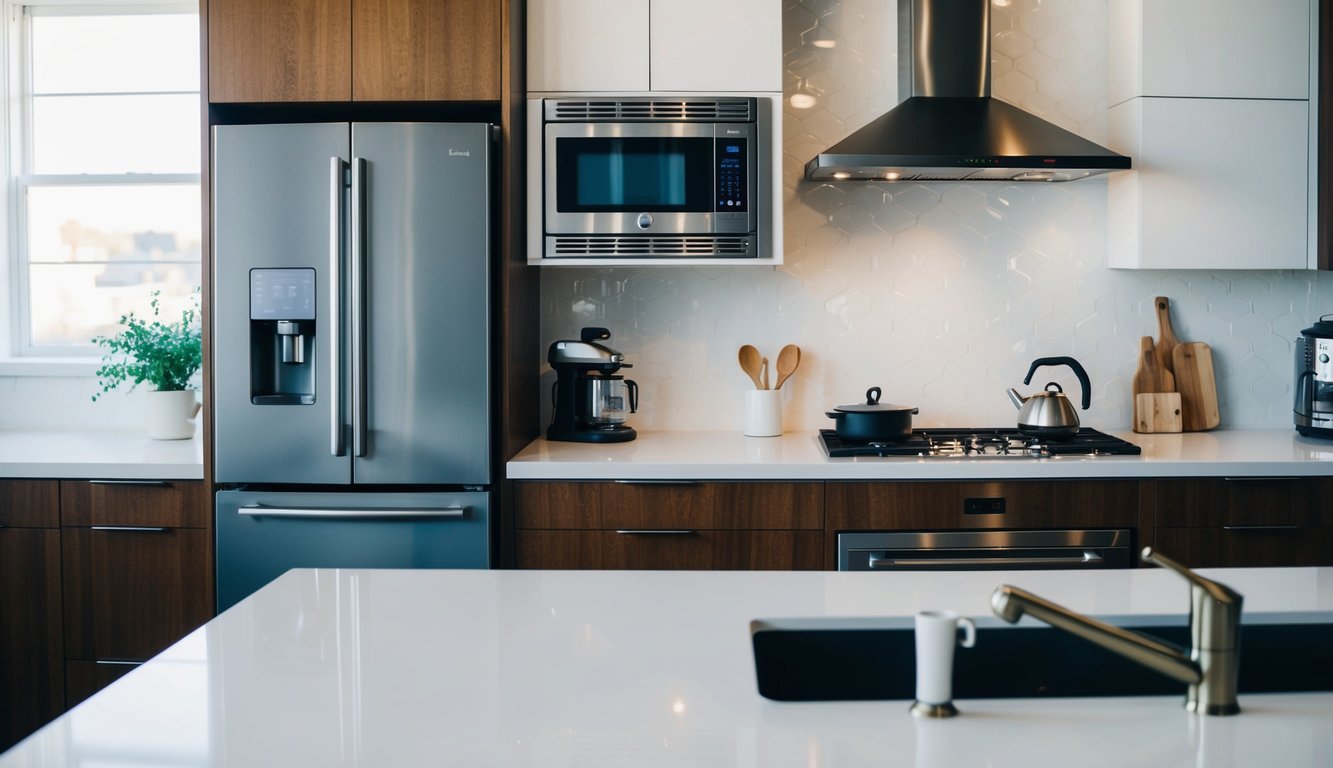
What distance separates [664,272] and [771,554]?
1.09m

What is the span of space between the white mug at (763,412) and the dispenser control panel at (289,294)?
51.1 inches

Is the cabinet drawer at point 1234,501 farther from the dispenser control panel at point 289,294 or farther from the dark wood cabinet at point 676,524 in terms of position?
the dispenser control panel at point 289,294

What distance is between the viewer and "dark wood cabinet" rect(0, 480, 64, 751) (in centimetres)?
281

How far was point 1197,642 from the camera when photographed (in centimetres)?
111

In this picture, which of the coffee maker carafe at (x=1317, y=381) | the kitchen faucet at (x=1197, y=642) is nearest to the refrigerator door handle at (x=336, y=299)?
the kitchen faucet at (x=1197, y=642)

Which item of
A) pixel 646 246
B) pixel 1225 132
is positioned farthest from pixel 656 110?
pixel 1225 132

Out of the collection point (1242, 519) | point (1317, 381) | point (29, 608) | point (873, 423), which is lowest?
point (29, 608)

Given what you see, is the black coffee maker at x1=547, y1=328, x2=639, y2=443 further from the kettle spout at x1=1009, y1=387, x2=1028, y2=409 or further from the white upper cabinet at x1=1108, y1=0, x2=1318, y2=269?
the white upper cabinet at x1=1108, y1=0, x2=1318, y2=269

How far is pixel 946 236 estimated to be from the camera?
11.3 ft

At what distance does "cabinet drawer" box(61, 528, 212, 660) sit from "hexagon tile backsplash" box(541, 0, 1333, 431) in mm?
1277

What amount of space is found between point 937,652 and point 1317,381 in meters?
2.63

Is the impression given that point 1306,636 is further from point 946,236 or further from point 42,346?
point 42,346

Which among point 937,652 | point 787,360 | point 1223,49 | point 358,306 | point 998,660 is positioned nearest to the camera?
point 937,652

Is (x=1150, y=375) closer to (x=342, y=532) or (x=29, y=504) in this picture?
(x=342, y=532)
